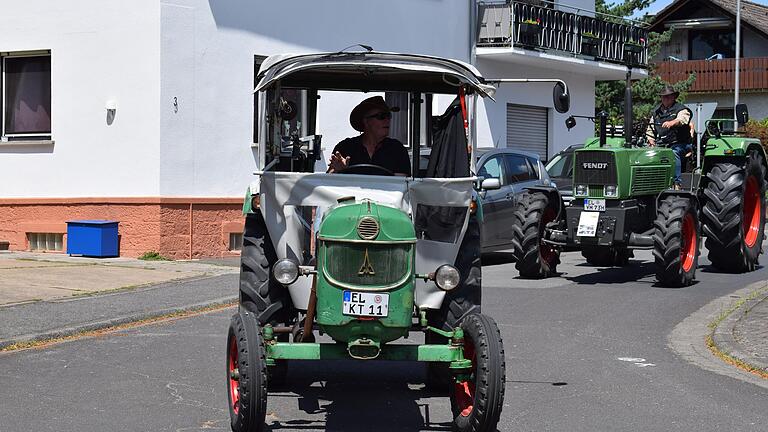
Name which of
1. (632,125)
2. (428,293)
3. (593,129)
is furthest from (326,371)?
(593,129)

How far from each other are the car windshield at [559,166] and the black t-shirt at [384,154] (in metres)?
13.7

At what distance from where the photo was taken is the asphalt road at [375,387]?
7746mm

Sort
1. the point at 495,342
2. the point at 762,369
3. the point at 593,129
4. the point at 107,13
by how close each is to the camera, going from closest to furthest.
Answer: the point at 495,342 < the point at 762,369 < the point at 107,13 < the point at 593,129

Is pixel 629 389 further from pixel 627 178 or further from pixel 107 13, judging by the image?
pixel 107 13

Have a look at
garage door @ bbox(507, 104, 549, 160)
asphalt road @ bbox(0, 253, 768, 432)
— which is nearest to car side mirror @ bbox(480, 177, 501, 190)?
asphalt road @ bbox(0, 253, 768, 432)

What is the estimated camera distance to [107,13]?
19.8 metres

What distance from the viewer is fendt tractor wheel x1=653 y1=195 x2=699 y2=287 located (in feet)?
48.8

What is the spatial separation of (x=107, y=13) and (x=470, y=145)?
12961 millimetres

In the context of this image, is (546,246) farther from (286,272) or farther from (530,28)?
(530,28)

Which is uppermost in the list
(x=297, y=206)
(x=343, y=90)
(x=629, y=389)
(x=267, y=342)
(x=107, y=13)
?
(x=107, y=13)

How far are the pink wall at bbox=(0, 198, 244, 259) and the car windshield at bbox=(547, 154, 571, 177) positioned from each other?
568cm

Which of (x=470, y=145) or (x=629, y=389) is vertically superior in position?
(x=470, y=145)

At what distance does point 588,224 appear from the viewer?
1530cm

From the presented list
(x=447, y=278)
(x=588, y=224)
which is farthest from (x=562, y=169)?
(x=447, y=278)
